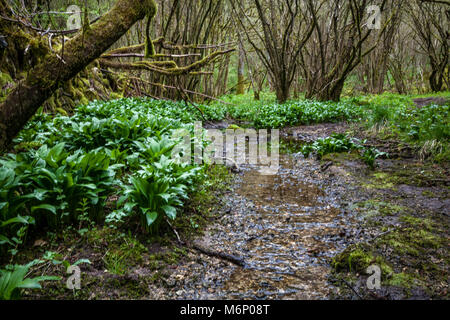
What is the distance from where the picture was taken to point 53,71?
311 cm

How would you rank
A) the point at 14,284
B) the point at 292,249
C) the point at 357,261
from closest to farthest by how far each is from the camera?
the point at 14,284
the point at 357,261
the point at 292,249

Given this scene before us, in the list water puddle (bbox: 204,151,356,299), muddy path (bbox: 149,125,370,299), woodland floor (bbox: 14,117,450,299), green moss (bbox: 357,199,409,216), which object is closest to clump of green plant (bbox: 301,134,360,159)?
muddy path (bbox: 149,125,370,299)

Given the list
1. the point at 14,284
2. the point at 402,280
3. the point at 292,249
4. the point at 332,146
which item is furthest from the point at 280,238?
the point at 332,146

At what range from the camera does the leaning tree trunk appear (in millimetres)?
3061

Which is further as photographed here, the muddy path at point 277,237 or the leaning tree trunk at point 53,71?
the leaning tree trunk at point 53,71

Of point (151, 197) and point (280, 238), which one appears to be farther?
point (280, 238)

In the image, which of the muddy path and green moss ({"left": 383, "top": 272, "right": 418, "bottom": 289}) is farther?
the muddy path

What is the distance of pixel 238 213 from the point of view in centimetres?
343

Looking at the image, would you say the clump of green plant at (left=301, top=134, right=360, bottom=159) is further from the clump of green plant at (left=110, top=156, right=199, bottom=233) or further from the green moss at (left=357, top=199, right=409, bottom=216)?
the clump of green plant at (left=110, top=156, right=199, bottom=233)

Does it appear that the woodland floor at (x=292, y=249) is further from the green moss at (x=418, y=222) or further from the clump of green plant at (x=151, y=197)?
the clump of green plant at (x=151, y=197)

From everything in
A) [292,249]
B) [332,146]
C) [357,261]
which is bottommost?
[292,249]

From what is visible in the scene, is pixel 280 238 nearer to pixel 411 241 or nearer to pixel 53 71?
pixel 411 241

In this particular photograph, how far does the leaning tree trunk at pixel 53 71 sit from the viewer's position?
306 cm

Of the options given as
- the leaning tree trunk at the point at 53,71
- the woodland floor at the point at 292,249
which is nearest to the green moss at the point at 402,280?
the woodland floor at the point at 292,249
